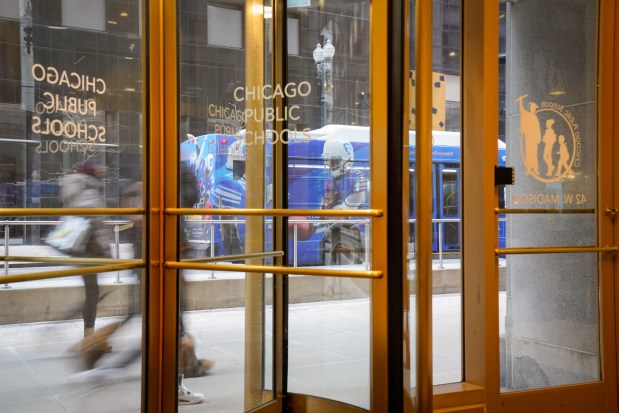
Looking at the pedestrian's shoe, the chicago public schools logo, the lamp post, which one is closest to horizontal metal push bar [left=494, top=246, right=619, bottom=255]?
the chicago public schools logo

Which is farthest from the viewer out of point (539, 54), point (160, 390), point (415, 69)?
point (539, 54)

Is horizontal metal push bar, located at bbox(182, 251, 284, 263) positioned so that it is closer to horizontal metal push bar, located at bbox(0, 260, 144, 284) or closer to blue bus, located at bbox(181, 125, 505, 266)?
blue bus, located at bbox(181, 125, 505, 266)

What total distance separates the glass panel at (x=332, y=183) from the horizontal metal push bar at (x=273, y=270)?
4.5 inches

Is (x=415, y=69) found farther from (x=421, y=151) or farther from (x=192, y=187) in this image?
(x=192, y=187)

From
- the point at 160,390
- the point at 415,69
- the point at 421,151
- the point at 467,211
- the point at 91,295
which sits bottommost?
the point at 160,390

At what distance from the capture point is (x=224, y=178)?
3506mm

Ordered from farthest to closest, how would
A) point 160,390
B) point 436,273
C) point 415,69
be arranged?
point 436,273, point 160,390, point 415,69

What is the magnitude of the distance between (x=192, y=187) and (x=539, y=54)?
86.8 inches

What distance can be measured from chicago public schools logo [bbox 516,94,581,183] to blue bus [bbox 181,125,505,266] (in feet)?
3.59

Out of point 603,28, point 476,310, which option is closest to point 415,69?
point 476,310

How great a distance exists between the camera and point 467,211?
4.18 metres

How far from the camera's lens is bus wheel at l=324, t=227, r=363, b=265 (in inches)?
129

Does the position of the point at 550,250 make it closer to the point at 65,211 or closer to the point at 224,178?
the point at 224,178

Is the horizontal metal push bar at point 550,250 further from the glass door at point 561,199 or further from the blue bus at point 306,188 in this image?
the blue bus at point 306,188
